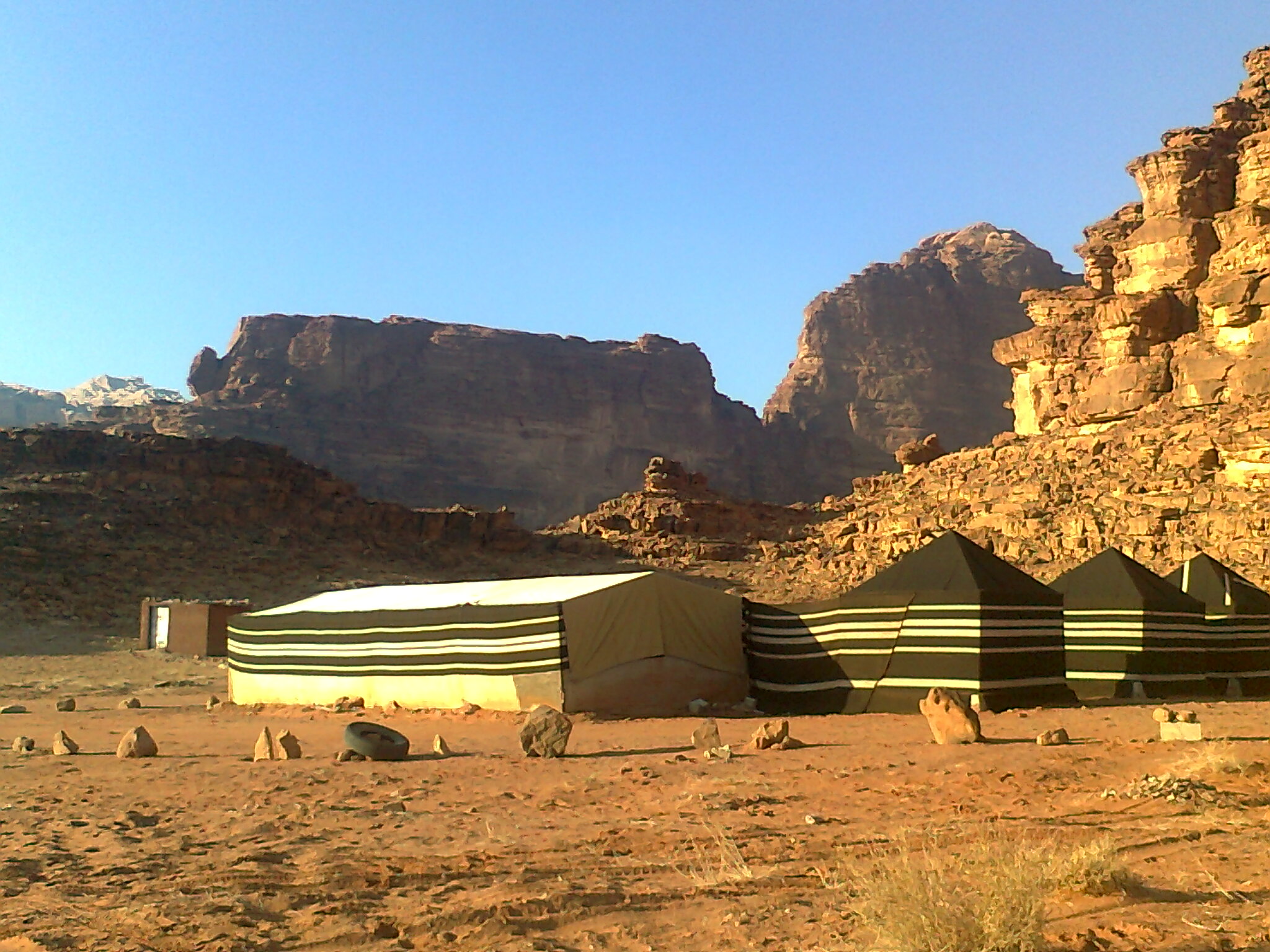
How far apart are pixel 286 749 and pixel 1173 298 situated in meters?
43.5

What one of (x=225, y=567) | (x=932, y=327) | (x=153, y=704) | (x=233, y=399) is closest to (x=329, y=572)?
(x=225, y=567)

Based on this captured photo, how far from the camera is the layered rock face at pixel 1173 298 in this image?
125 ft

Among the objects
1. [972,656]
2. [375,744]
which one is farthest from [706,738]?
[972,656]

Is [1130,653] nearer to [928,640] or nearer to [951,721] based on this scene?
[928,640]

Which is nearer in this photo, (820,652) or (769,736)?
(769,736)

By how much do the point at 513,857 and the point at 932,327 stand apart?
125 meters

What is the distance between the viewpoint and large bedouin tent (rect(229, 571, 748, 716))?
1358 cm

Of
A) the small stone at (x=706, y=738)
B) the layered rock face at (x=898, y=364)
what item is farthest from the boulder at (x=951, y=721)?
the layered rock face at (x=898, y=364)

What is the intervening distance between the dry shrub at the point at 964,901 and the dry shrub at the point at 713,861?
0.90 m

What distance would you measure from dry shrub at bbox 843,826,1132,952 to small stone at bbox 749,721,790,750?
5545 millimetres

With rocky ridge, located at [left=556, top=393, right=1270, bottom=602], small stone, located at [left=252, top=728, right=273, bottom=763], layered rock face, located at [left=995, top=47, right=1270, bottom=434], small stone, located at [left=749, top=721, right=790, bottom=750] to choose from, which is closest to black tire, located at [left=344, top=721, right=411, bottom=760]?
small stone, located at [left=252, top=728, right=273, bottom=763]

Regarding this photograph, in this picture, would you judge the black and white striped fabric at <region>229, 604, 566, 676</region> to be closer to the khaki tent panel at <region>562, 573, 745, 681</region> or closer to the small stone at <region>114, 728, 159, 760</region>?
the khaki tent panel at <region>562, 573, 745, 681</region>

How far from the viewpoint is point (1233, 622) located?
17203 millimetres

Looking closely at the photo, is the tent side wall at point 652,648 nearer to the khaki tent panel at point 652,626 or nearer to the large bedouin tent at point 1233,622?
the khaki tent panel at point 652,626
